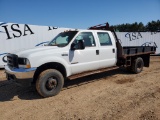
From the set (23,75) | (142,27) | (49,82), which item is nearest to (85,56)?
(49,82)

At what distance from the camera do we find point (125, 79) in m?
7.11

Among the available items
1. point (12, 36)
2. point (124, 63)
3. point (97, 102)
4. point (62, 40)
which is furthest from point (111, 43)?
point (12, 36)

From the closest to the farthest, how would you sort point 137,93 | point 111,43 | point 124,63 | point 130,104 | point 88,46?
point 130,104 → point 137,93 → point 88,46 → point 111,43 → point 124,63

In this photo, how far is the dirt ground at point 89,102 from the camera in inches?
156

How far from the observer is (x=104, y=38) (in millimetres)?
6875

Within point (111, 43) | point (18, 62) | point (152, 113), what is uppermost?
point (111, 43)

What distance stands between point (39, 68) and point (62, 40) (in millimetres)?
1559

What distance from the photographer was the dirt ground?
3.95 meters

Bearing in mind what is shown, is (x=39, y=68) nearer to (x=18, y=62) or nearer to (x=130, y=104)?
(x=18, y=62)

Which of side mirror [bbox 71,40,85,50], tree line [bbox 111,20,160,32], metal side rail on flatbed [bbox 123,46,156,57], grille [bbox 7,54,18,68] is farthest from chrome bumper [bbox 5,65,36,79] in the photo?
tree line [bbox 111,20,160,32]

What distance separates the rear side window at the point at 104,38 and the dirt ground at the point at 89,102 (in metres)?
1.53

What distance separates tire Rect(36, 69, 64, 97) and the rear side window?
89.4 inches

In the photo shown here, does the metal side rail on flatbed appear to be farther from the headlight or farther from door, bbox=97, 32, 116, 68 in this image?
the headlight

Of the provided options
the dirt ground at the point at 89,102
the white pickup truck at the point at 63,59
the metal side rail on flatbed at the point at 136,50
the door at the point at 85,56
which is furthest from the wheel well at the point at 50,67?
the metal side rail on flatbed at the point at 136,50
